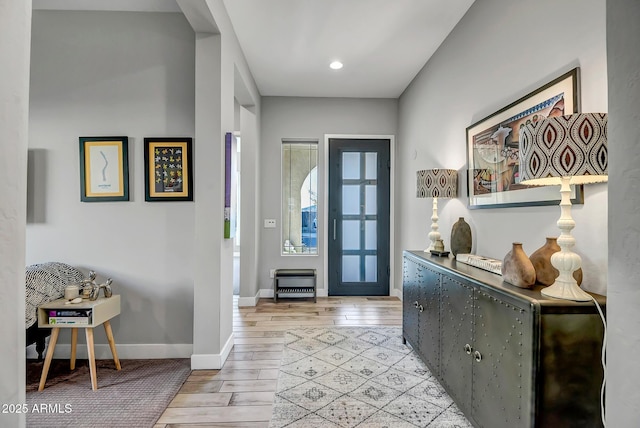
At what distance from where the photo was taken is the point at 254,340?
3020 mm

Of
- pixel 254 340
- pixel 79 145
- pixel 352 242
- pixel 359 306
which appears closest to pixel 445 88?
pixel 352 242

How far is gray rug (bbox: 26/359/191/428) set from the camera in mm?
1842

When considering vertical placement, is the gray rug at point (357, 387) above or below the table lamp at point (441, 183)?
below

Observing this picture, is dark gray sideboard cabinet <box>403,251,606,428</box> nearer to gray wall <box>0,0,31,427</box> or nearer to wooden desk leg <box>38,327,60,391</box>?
gray wall <box>0,0,31,427</box>

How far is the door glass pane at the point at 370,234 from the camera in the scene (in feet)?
15.2

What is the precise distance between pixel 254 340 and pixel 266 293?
1.50 m

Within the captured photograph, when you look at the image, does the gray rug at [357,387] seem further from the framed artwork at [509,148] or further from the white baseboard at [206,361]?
the framed artwork at [509,148]

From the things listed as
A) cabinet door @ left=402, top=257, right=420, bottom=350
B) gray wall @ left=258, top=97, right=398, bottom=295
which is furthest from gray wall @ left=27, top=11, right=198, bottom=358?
gray wall @ left=258, top=97, right=398, bottom=295

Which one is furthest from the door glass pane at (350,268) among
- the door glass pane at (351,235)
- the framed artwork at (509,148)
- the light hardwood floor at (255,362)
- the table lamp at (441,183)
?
the framed artwork at (509,148)

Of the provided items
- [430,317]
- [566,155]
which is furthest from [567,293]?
[430,317]

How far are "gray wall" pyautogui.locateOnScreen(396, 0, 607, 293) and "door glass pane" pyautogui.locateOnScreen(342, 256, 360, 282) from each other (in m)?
1.06

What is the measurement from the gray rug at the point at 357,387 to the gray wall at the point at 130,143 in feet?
3.31

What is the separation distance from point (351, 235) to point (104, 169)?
3096 millimetres

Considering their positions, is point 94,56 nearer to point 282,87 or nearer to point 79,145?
point 79,145
